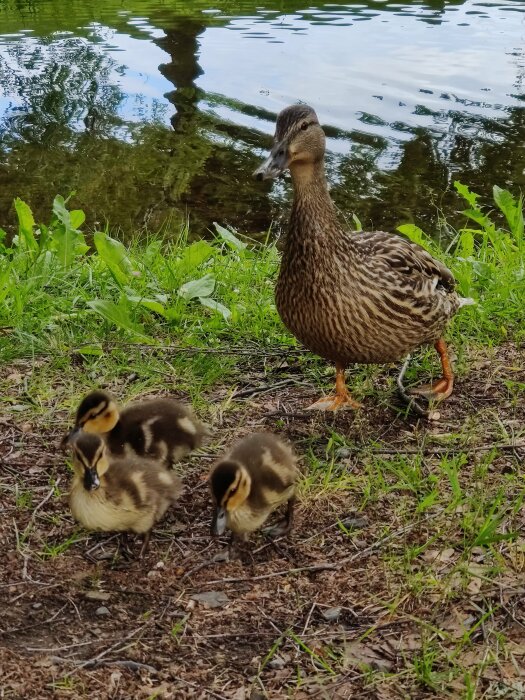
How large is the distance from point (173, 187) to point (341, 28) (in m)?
4.33

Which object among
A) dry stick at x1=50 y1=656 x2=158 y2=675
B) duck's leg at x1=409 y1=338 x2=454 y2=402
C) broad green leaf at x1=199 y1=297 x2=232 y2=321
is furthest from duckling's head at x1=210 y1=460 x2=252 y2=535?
broad green leaf at x1=199 y1=297 x2=232 y2=321

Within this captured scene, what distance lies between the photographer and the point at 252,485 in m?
2.84

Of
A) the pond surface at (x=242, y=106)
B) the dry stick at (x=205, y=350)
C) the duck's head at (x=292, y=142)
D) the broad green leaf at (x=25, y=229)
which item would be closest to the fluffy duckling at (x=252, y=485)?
the duck's head at (x=292, y=142)

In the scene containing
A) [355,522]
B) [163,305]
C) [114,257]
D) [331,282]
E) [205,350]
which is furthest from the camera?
[114,257]

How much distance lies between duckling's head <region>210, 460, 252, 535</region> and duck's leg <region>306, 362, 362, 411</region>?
1.03 metres

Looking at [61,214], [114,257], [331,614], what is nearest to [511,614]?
[331,614]

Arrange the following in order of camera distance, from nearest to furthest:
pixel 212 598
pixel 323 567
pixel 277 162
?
1. pixel 212 598
2. pixel 323 567
3. pixel 277 162

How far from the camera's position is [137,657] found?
242 centimetres

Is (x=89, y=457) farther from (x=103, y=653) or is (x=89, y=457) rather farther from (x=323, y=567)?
(x=323, y=567)

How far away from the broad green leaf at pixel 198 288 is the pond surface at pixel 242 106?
2.00 meters

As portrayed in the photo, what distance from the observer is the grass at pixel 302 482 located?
2.43 metres

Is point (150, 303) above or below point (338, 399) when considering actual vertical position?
above

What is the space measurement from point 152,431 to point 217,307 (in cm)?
132

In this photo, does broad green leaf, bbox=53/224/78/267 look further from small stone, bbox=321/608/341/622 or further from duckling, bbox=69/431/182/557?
small stone, bbox=321/608/341/622
